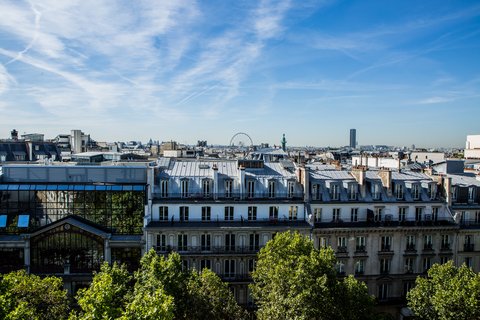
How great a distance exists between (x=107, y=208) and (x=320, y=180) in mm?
22822

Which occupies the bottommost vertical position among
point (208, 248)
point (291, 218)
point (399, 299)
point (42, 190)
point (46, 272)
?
point (399, 299)

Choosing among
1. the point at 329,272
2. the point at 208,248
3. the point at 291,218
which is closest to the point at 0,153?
the point at 208,248

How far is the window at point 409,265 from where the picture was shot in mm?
43688

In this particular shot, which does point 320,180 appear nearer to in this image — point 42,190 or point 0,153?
point 42,190

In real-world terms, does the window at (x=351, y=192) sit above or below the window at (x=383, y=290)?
above

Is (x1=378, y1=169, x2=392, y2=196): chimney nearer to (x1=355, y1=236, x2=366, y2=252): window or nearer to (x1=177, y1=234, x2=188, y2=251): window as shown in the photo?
(x1=355, y1=236, x2=366, y2=252): window

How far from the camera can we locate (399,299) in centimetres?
4319

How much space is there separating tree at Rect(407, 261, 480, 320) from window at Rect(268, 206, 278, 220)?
15228 millimetres

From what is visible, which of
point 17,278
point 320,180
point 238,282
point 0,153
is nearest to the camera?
point 17,278

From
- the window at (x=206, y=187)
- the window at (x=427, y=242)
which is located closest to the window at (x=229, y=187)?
the window at (x=206, y=187)

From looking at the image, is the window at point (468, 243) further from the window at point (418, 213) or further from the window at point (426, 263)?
the window at point (418, 213)

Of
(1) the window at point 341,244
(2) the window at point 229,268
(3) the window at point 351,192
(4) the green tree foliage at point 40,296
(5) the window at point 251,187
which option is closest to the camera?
(4) the green tree foliage at point 40,296

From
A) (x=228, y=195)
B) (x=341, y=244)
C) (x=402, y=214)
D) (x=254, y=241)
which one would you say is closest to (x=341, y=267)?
(x=341, y=244)

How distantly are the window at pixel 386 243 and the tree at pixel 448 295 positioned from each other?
997cm
